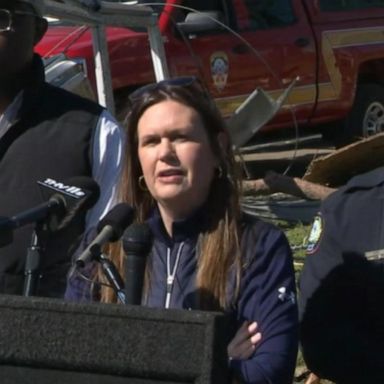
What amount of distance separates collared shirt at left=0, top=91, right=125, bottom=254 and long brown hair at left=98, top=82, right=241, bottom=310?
10.2 inches

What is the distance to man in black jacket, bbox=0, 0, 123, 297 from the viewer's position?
356cm

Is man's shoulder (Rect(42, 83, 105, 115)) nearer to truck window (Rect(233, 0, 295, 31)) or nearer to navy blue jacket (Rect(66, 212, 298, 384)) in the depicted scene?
navy blue jacket (Rect(66, 212, 298, 384))

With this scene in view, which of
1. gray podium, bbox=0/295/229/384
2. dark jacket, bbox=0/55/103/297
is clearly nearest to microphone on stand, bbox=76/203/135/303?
gray podium, bbox=0/295/229/384

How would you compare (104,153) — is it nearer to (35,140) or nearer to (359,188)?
(35,140)

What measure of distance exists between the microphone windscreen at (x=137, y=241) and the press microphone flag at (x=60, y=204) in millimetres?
188

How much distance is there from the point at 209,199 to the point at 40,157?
649 mm

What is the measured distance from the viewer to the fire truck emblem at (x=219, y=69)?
11148 millimetres

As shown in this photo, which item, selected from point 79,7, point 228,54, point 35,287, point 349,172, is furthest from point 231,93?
point 35,287

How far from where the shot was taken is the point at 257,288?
3045 mm

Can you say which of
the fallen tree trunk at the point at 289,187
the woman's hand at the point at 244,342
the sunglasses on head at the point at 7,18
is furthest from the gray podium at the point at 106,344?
the fallen tree trunk at the point at 289,187

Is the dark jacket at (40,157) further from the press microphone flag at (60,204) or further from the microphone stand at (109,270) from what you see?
the microphone stand at (109,270)

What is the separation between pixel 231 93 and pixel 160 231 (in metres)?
8.09

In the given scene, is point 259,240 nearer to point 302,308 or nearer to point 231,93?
point 302,308

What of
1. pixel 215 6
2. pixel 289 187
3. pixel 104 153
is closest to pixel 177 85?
pixel 104 153
